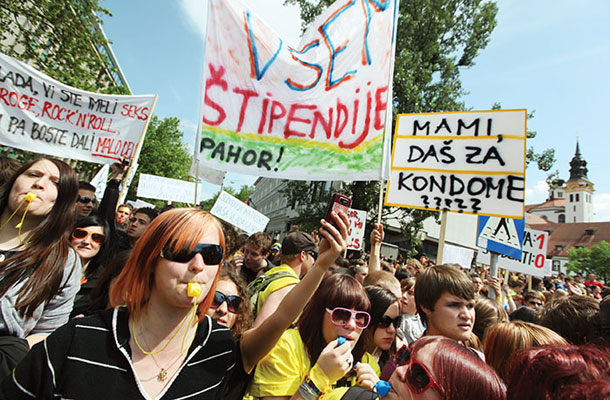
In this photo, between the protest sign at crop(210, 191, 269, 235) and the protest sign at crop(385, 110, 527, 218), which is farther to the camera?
the protest sign at crop(210, 191, 269, 235)

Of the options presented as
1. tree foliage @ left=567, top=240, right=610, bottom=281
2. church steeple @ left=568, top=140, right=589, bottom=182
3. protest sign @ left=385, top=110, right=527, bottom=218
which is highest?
church steeple @ left=568, top=140, right=589, bottom=182

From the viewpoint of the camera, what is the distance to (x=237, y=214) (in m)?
6.45

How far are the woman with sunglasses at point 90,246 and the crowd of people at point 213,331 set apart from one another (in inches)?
12.3

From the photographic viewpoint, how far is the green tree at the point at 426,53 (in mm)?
15438

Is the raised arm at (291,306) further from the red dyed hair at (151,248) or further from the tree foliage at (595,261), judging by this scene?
the tree foliage at (595,261)

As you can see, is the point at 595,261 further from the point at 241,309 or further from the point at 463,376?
the point at 463,376

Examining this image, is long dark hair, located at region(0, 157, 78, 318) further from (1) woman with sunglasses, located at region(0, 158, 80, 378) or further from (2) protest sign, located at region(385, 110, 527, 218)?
(2) protest sign, located at region(385, 110, 527, 218)

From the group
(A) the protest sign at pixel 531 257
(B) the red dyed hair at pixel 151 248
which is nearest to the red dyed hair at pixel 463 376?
(B) the red dyed hair at pixel 151 248

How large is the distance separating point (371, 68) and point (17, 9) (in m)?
7.73

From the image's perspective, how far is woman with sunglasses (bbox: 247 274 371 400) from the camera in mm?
1445

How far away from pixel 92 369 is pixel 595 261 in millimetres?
71624

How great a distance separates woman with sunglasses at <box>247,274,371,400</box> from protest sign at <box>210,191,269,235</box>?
4.33 meters

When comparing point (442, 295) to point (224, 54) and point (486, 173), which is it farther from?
point (224, 54)

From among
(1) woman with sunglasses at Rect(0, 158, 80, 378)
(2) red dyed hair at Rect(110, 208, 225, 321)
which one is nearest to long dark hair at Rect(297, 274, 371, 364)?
(2) red dyed hair at Rect(110, 208, 225, 321)
